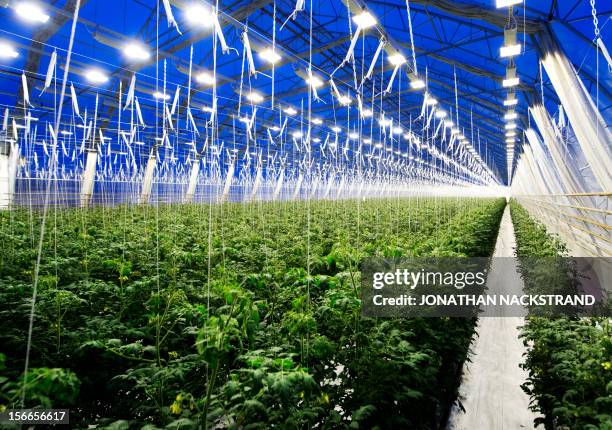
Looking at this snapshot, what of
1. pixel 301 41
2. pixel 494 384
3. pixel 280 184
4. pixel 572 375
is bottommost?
pixel 494 384

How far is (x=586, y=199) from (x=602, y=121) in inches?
131

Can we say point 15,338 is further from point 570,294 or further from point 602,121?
point 602,121

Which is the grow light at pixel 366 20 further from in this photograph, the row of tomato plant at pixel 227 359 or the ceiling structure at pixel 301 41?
the row of tomato plant at pixel 227 359

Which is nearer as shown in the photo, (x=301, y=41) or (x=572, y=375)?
(x=572, y=375)

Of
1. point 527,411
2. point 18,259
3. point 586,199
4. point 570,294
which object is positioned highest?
point 586,199

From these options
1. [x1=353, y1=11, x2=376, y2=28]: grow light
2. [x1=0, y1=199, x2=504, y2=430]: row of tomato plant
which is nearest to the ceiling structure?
[x1=353, y1=11, x2=376, y2=28]: grow light

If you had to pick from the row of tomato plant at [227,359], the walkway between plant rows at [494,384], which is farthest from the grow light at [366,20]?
the walkway between plant rows at [494,384]

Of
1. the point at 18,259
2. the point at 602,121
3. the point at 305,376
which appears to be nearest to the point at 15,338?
the point at 305,376

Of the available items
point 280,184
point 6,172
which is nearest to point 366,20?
point 6,172

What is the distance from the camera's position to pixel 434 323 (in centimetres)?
342

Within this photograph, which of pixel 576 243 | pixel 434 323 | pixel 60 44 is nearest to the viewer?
pixel 434 323

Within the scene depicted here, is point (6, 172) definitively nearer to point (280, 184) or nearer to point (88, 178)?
point (88, 178)

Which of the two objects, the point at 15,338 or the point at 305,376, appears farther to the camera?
the point at 15,338

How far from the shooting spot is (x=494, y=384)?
3965 mm
